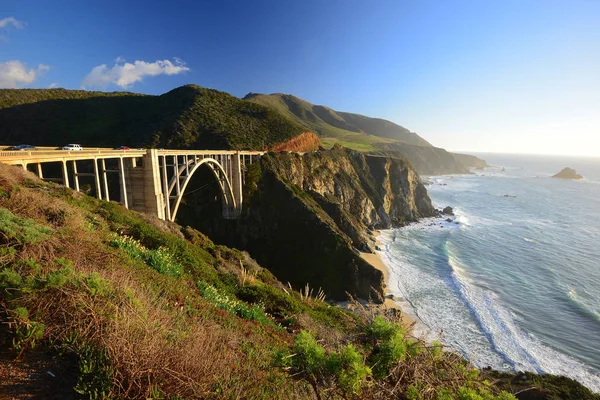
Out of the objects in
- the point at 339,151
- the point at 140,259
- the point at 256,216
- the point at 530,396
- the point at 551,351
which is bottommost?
the point at 551,351

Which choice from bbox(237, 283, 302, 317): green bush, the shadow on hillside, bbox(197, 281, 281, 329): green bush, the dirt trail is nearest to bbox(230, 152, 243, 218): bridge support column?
the shadow on hillside

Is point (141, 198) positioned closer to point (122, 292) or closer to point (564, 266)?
point (122, 292)

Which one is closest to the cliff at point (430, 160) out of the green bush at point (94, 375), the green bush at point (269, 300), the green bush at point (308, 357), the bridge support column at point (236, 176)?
the bridge support column at point (236, 176)

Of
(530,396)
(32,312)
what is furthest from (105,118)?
(530,396)

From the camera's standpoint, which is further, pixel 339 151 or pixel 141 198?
pixel 339 151

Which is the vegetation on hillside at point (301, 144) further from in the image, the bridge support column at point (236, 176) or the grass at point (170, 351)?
the grass at point (170, 351)

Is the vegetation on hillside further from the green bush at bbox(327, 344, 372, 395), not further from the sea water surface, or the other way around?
the green bush at bbox(327, 344, 372, 395)

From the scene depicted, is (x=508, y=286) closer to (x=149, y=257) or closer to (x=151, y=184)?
(x=149, y=257)
